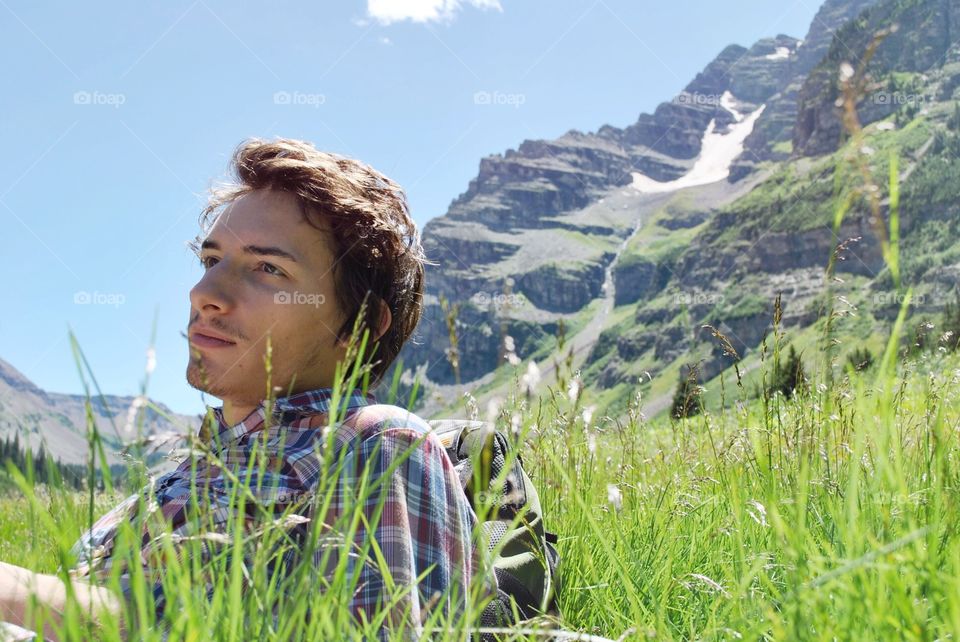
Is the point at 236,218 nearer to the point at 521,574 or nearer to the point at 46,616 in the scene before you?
the point at 521,574

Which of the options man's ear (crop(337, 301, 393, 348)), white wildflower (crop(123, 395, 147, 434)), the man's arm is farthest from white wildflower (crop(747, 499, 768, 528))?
man's ear (crop(337, 301, 393, 348))

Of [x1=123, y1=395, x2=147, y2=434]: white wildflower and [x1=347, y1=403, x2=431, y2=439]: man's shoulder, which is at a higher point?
[x1=123, y1=395, x2=147, y2=434]: white wildflower

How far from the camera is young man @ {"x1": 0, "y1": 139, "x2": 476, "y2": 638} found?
81.4 inches

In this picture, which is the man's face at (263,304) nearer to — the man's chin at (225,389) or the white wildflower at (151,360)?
the man's chin at (225,389)

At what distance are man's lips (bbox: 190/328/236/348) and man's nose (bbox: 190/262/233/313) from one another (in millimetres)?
99

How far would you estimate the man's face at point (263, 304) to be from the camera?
2914 mm

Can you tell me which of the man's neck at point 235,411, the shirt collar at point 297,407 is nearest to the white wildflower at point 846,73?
the shirt collar at point 297,407

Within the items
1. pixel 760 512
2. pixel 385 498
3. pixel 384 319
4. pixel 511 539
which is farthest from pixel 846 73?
pixel 384 319

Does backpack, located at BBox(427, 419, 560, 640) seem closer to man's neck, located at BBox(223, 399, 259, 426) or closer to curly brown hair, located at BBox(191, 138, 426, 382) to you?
curly brown hair, located at BBox(191, 138, 426, 382)

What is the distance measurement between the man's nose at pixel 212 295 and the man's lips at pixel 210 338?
3.9 inches

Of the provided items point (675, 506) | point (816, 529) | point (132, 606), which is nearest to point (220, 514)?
point (132, 606)

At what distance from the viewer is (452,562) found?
221 centimetres

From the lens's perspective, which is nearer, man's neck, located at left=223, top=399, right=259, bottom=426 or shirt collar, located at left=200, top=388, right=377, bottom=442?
shirt collar, located at left=200, top=388, right=377, bottom=442

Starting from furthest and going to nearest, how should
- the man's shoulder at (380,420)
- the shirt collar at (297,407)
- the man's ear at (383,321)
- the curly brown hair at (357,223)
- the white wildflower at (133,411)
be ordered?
the man's ear at (383,321) < the curly brown hair at (357,223) < the shirt collar at (297,407) < the man's shoulder at (380,420) < the white wildflower at (133,411)
